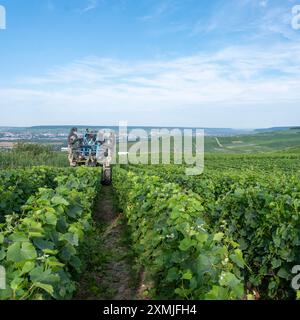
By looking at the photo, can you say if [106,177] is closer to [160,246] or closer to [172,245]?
[160,246]

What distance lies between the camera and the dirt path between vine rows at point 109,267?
6426mm

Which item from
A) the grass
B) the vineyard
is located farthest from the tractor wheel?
the vineyard

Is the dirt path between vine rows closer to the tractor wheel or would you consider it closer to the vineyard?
the vineyard

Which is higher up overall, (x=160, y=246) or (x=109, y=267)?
(x=160, y=246)

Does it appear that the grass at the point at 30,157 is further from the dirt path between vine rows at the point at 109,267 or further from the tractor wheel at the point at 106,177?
the dirt path between vine rows at the point at 109,267

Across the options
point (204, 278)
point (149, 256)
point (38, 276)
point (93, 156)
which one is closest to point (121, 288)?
point (149, 256)

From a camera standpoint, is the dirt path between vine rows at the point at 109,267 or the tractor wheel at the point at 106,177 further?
the tractor wheel at the point at 106,177

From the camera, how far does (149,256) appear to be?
18.6 feet

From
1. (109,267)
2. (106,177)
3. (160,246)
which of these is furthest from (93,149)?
(160,246)

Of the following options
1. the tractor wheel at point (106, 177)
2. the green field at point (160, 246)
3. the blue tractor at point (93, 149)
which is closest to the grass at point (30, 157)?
the blue tractor at point (93, 149)

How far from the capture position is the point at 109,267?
7.91m

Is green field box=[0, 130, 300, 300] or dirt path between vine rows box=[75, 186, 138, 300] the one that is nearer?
green field box=[0, 130, 300, 300]

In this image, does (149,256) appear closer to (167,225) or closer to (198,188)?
(167,225)

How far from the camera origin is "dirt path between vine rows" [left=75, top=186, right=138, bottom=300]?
6.43 meters
